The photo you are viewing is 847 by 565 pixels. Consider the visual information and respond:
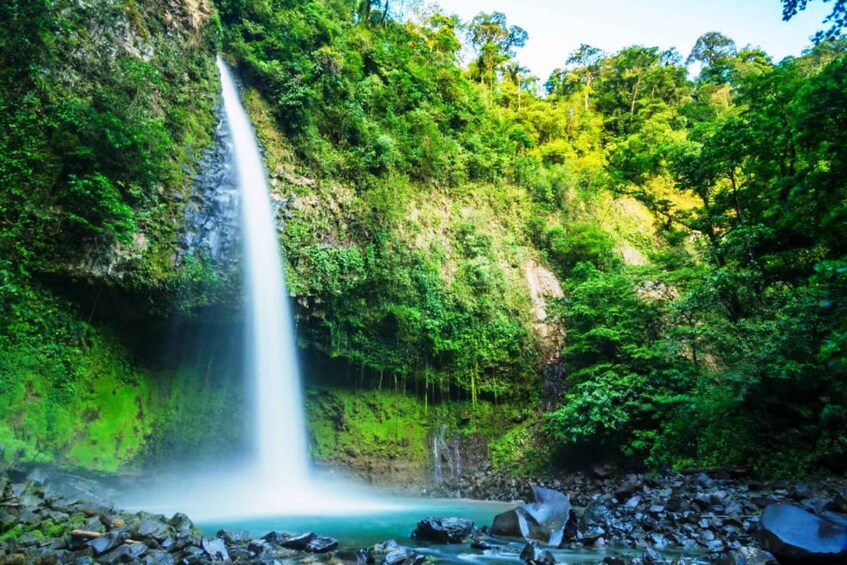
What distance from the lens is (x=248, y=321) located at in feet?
42.1

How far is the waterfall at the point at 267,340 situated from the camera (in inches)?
505

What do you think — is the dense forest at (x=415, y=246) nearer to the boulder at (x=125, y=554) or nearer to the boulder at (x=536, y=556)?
the boulder at (x=536, y=556)

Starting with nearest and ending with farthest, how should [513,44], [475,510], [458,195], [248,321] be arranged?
[475,510] → [248,321] → [458,195] → [513,44]

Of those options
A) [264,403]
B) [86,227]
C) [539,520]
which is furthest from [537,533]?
[86,227]

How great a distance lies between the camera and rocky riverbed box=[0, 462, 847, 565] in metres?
4.80

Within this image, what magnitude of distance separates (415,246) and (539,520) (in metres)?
10.5

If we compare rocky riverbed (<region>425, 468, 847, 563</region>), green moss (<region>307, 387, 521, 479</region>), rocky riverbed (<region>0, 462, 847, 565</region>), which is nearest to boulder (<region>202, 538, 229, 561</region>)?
rocky riverbed (<region>0, 462, 847, 565</region>)

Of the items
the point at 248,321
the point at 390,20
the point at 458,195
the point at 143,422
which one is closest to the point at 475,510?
the point at 248,321

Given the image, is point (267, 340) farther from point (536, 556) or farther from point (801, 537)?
point (801, 537)

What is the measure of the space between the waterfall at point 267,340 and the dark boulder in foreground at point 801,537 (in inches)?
443

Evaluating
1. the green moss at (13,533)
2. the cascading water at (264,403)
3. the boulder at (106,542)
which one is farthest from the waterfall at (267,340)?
the boulder at (106,542)

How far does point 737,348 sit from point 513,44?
30815 millimetres

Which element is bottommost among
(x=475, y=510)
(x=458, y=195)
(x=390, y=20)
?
(x=475, y=510)

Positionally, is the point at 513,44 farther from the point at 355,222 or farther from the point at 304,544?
the point at 304,544
